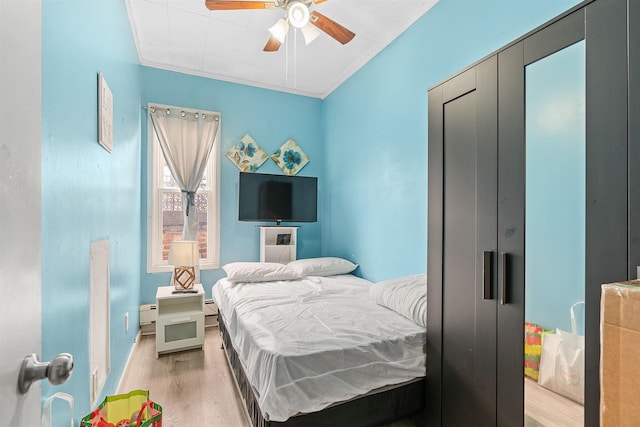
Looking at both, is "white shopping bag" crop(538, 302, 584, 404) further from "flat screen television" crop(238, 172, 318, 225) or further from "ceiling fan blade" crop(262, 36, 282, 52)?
"flat screen television" crop(238, 172, 318, 225)

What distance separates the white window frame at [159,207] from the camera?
353 cm

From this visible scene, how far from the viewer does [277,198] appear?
393cm

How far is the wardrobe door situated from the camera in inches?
54.4

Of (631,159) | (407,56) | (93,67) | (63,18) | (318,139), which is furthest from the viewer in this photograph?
(318,139)

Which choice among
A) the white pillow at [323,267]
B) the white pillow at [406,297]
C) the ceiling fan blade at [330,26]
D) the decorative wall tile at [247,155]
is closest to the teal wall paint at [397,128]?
the white pillow at [323,267]

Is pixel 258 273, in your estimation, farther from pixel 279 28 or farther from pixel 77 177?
pixel 279 28

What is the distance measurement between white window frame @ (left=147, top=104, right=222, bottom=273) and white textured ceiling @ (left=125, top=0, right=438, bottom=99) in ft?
1.95

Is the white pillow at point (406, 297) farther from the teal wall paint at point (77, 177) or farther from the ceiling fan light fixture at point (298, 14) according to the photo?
the ceiling fan light fixture at point (298, 14)

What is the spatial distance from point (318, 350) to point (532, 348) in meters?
0.96

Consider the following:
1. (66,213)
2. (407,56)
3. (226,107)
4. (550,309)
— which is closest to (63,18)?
(66,213)

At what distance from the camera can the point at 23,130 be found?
0.58 metres

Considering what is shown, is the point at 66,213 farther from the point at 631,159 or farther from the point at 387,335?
the point at 631,159

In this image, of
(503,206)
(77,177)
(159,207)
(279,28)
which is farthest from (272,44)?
(159,207)

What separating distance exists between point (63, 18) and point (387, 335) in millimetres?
2095
